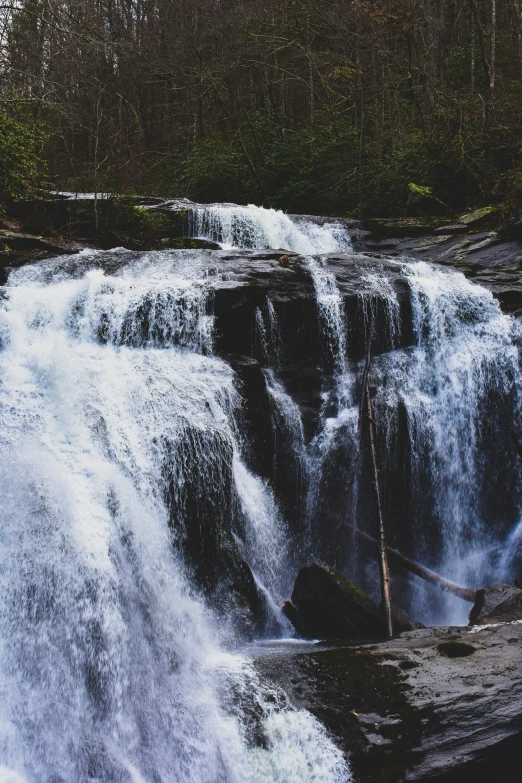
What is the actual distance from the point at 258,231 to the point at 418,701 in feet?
36.8

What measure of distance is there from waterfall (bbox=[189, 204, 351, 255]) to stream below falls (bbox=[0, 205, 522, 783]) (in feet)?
9.78

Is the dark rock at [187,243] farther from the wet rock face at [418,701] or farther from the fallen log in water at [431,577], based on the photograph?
the wet rock face at [418,701]

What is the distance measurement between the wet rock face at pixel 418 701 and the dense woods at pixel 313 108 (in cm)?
1169

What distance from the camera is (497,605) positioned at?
23.4 feet

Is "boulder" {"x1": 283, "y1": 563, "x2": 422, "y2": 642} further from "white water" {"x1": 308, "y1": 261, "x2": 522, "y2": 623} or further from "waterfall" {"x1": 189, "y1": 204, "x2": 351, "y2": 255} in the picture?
"waterfall" {"x1": 189, "y1": 204, "x2": 351, "y2": 255}

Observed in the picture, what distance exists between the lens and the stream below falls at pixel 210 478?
518cm

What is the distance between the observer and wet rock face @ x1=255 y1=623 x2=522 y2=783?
505 cm

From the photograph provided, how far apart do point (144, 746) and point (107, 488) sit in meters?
2.58

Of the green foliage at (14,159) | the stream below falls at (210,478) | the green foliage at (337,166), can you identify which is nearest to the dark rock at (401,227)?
the green foliage at (337,166)

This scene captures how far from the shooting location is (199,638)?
6.38 m

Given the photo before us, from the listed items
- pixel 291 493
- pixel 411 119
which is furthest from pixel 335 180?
pixel 291 493

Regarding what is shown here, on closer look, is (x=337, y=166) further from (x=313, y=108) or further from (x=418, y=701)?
(x=418, y=701)

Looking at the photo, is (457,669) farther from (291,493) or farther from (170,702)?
(291,493)

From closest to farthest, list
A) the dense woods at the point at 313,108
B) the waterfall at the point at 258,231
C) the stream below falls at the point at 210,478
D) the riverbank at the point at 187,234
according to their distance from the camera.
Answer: the stream below falls at the point at 210,478 < the riverbank at the point at 187,234 < the waterfall at the point at 258,231 < the dense woods at the point at 313,108
